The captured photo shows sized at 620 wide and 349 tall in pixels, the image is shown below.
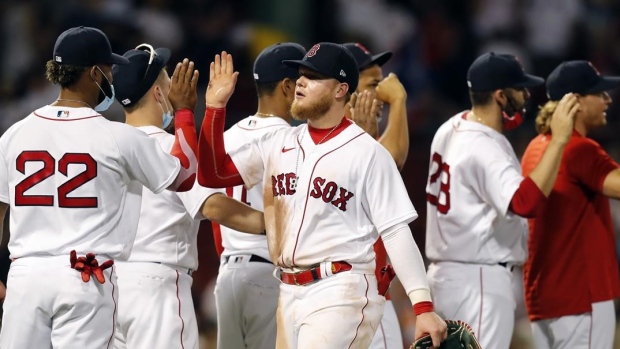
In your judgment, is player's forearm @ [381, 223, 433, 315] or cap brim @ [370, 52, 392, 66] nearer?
player's forearm @ [381, 223, 433, 315]

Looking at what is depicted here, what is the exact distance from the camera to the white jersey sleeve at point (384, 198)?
5137 millimetres

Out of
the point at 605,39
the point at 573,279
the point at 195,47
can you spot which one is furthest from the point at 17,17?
the point at 573,279

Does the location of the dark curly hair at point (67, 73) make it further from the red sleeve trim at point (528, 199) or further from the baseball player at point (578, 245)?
the baseball player at point (578, 245)

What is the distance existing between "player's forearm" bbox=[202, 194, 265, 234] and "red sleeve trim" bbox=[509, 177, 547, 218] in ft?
4.62

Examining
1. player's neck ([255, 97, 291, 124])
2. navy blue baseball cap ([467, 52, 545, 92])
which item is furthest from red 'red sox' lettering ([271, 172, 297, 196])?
navy blue baseball cap ([467, 52, 545, 92])

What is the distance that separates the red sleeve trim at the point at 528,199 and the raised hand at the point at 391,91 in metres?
0.86

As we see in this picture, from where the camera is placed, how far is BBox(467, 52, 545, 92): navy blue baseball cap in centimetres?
676

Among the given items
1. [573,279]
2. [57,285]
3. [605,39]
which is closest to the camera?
[57,285]

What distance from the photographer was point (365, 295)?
5160 millimetres

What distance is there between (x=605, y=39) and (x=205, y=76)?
4.67 meters

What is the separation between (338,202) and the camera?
519 centimetres

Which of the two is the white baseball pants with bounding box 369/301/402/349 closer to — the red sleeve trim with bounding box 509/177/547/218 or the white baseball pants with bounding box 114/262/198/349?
the red sleeve trim with bounding box 509/177/547/218

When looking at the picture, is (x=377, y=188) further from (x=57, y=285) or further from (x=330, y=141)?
(x=57, y=285)

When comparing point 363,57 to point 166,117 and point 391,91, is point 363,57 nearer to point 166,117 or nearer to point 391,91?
point 391,91
